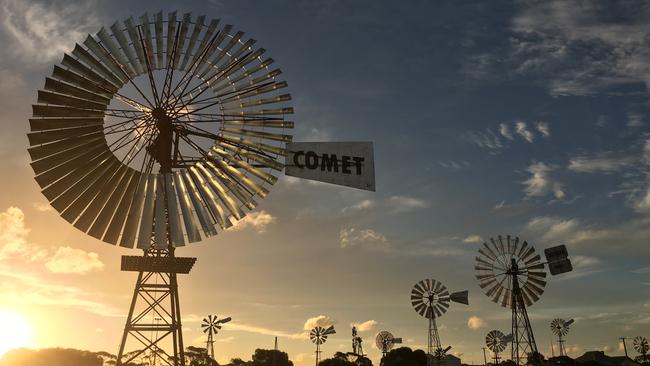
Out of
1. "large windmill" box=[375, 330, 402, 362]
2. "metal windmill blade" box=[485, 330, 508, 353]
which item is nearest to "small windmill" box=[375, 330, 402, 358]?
"large windmill" box=[375, 330, 402, 362]

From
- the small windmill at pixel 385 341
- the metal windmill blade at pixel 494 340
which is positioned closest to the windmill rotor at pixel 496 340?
the metal windmill blade at pixel 494 340

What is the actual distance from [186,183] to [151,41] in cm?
586

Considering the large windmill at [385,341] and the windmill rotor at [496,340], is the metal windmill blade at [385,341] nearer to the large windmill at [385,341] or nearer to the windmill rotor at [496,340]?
the large windmill at [385,341]

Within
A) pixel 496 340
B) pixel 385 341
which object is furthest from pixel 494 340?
pixel 385 341

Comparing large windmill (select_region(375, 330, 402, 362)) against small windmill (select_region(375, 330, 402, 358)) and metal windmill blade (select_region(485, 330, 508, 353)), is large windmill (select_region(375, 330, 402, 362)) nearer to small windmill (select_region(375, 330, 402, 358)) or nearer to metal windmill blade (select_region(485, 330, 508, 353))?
small windmill (select_region(375, 330, 402, 358))

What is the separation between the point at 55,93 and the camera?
20.8m

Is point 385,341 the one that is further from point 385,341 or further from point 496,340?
point 496,340

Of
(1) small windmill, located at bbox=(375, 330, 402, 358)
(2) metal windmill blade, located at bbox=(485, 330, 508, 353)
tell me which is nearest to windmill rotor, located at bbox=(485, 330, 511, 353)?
(2) metal windmill blade, located at bbox=(485, 330, 508, 353)

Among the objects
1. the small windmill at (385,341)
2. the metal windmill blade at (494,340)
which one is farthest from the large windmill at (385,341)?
the metal windmill blade at (494,340)

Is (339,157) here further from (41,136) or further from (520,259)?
(520,259)

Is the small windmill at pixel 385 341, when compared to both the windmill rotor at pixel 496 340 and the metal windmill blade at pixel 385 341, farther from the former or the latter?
the windmill rotor at pixel 496 340

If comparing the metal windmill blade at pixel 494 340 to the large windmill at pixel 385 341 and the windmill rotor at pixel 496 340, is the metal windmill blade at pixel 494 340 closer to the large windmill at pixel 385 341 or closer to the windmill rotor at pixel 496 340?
the windmill rotor at pixel 496 340

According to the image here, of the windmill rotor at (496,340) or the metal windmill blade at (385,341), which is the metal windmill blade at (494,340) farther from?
the metal windmill blade at (385,341)

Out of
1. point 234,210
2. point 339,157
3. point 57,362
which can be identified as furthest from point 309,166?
point 57,362
